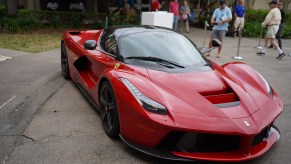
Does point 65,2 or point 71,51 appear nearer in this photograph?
point 71,51

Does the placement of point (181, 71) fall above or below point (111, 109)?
above

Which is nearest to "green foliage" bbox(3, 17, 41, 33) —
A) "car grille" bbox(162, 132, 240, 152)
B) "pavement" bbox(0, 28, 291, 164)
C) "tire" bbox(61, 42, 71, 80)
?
"pavement" bbox(0, 28, 291, 164)

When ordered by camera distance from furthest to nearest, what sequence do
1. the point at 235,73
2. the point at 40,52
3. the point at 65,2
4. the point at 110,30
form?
1. the point at 65,2
2. the point at 40,52
3. the point at 110,30
4. the point at 235,73

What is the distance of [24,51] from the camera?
9617mm

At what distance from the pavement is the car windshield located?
1063mm

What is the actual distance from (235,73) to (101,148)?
6.87ft

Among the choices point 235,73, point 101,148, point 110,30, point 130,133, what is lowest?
point 101,148

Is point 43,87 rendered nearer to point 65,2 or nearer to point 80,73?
point 80,73

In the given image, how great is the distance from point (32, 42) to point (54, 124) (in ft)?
26.2

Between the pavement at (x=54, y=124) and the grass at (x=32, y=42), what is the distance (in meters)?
2.82

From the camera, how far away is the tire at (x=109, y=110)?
3620 millimetres

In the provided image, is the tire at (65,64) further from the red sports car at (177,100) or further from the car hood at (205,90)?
the car hood at (205,90)

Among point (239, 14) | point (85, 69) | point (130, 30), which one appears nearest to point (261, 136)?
point (130, 30)

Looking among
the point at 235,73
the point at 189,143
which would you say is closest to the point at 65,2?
the point at 235,73
